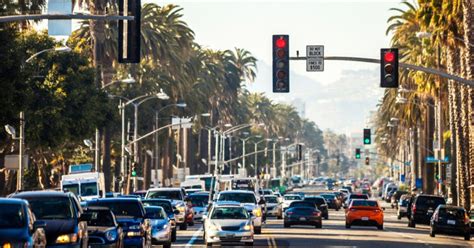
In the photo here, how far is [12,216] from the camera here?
81.8 ft

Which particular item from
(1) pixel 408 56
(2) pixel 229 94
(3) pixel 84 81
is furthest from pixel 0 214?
(2) pixel 229 94

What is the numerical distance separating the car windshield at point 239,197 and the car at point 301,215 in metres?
7.29

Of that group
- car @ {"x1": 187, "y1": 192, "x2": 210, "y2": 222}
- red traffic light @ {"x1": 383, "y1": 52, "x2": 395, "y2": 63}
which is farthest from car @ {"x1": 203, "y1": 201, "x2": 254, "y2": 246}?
car @ {"x1": 187, "y1": 192, "x2": 210, "y2": 222}

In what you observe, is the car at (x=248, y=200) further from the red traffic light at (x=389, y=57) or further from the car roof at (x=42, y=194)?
the car roof at (x=42, y=194)

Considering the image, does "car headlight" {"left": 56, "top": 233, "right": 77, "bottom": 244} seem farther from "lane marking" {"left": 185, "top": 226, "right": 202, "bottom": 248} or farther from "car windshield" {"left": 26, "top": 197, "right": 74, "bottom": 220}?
"lane marking" {"left": 185, "top": 226, "right": 202, "bottom": 248}

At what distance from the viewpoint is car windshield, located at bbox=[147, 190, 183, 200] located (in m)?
60.0

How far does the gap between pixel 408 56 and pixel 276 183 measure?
7147 cm

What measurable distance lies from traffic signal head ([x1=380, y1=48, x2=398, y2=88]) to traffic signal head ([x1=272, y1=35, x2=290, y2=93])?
3243 mm

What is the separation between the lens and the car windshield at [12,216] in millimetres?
24625

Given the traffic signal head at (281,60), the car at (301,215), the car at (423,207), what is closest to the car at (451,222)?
Answer: the car at (301,215)

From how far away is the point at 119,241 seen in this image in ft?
104

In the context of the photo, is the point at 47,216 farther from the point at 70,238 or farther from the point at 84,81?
the point at 84,81

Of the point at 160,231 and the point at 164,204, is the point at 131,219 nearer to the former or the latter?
the point at 160,231

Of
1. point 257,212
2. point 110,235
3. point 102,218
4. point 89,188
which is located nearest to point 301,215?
point 257,212
